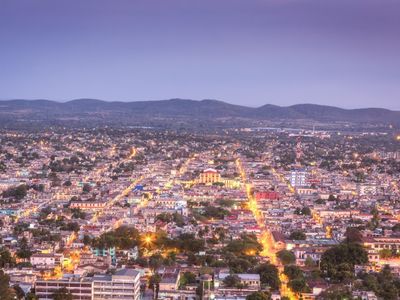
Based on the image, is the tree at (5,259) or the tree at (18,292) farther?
the tree at (5,259)

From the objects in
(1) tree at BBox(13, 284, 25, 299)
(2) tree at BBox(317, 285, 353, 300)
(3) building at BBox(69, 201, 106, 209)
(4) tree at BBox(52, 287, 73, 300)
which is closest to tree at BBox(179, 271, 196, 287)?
(4) tree at BBox(52, 287, 73, 300)

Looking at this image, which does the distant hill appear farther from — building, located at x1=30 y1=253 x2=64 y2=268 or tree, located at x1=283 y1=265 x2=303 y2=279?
tree, located at x1=283 y1=265 x2=303 y2=279

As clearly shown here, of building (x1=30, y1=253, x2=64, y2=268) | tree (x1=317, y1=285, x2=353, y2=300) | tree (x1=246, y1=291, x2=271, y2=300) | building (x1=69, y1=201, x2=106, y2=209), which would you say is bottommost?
building (x1=69, y1=201, x2=106, y2=209)

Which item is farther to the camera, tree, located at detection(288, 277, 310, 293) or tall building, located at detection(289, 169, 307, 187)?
tall building, located at detection(289, 169, 307, 187)

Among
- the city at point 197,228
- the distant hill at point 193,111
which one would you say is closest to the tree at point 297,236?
the city at point 197,228

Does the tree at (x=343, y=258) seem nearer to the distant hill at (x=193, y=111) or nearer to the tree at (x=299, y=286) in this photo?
the tree at (x=299, y=286)

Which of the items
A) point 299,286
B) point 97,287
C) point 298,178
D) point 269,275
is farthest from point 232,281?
point 298,178

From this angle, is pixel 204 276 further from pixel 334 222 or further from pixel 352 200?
pixel 352 200

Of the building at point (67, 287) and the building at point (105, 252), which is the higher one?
the building at point (67, 287)
